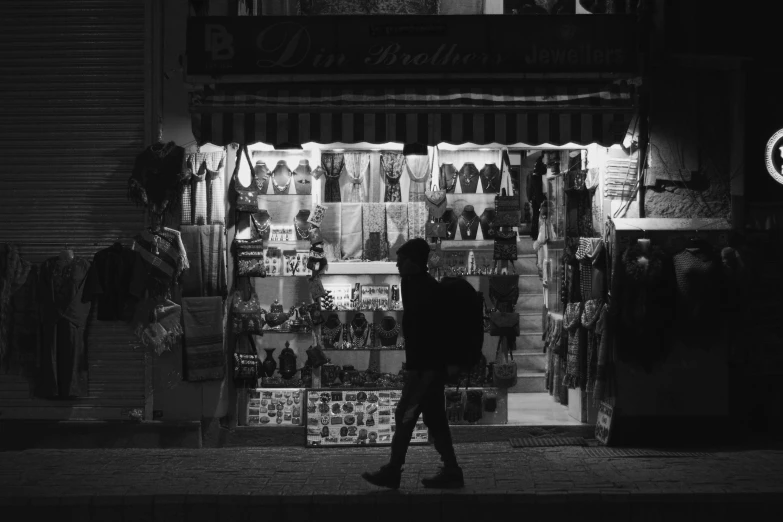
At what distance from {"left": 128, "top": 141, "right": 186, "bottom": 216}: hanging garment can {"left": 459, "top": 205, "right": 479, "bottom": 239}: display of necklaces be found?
131 inches

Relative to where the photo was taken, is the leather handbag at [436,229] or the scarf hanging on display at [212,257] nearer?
the scarf hanging on display at [212,257]

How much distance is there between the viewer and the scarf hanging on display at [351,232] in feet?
37.4

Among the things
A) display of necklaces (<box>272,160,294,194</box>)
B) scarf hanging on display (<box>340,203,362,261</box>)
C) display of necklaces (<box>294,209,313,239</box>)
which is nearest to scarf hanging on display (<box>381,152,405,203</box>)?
A: scarf hanging on display (<box>340,203,362,261</box>)

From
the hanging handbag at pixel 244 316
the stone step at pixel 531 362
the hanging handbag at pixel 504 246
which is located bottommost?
the stone step at pixel 531 362

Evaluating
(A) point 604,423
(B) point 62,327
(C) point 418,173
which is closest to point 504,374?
(A) point 604,423

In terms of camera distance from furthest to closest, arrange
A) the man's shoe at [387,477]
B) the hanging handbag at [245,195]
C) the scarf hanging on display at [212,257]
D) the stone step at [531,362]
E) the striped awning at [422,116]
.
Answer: the stone step at [531,362], the hanging handbag at [245,195], the scarf hanging on display at [212,257], the striped awning at [422,116], the man's shoe at [387,477]

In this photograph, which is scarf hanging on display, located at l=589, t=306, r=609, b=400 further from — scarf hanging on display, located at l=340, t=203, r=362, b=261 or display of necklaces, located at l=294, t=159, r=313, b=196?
display of necklaces, located at l=294, t=159, r=313, b=196

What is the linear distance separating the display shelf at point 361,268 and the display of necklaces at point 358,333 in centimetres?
50

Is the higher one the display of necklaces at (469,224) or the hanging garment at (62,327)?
the display of necklaces at (469,224)

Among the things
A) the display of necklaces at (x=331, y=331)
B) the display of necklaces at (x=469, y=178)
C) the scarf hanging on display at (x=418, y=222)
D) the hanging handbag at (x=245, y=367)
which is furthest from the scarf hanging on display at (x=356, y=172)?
the hanging handbag at (x=245, y=367)

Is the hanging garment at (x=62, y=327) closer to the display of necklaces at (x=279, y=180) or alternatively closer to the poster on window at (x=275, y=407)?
the poster on window at (x=275, y=407)

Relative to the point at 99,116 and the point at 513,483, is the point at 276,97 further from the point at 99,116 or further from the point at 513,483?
the point at 513,483

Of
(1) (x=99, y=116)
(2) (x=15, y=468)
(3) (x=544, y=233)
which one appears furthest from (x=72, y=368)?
(3) (x=544, y=233)

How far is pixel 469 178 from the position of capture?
11477 mm
